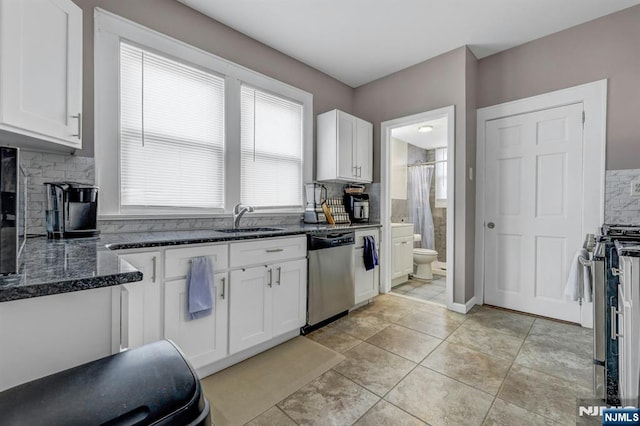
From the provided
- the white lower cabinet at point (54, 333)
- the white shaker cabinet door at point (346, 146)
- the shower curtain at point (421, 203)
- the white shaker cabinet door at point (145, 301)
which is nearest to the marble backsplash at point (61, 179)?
the white shaker cabinet door at point (145, 301)

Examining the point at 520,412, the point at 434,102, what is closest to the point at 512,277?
the point at 520,412

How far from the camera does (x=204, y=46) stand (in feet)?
8.11

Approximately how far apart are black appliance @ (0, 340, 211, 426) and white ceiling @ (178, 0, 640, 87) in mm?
2686

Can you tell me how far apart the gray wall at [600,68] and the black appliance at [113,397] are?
3484mm

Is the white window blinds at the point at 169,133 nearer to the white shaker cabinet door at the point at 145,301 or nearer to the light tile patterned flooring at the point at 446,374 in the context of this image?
the white shaker cabinet door at the point at 145,301

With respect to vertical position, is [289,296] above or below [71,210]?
below

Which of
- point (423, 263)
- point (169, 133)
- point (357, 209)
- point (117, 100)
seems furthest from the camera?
point (423, 263)

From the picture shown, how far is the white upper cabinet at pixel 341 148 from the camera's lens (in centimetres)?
328

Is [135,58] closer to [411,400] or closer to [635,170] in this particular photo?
[411,400]

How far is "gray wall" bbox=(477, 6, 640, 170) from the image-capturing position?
2381 mm

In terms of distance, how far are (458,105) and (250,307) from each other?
2.86m

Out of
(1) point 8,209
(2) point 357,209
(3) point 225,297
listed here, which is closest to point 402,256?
(2) point 357,209

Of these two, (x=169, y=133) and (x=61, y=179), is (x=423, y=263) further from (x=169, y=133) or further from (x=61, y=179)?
(x=61, y=179)

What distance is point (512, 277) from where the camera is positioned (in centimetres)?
305
